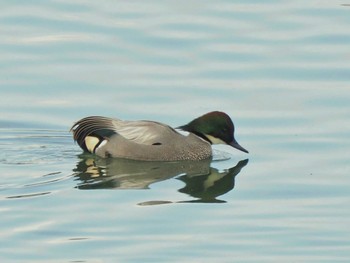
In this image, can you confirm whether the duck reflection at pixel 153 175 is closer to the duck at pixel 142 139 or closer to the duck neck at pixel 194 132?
the duck at pixel 142 139

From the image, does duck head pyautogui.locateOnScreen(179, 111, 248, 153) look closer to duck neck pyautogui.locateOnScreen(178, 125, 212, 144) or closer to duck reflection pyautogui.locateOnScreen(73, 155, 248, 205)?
duck neck pyautogui.locateOnScreen(178, 125, 212, 144)

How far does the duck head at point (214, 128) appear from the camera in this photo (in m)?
15.5

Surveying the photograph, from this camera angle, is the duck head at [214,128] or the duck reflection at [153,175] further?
the duck head at [214,128]

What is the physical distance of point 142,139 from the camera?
1553 centimetres

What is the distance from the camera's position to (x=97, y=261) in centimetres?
1142

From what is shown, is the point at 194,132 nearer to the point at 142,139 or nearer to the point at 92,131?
the point at 142,139

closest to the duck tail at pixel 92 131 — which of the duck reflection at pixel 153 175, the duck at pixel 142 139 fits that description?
the duck at pixel 142 139

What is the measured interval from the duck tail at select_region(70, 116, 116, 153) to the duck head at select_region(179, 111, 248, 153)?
78cm

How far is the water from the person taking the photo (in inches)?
478

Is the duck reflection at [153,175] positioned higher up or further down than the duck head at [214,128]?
further down

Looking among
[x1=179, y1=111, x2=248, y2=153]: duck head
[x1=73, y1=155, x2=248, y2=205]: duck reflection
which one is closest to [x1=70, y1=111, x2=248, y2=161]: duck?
[x1=179, y1=111, x2=248, y2=153]: duck head

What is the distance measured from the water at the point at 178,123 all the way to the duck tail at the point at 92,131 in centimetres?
16

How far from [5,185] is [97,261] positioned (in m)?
2.59

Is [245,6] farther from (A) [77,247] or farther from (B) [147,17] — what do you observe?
(A) [77,247]
